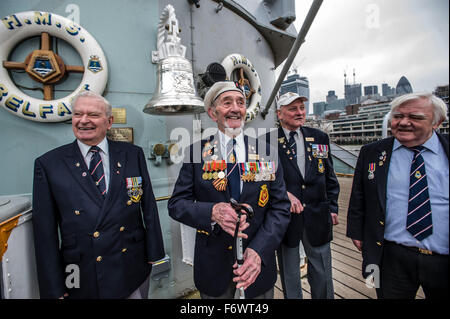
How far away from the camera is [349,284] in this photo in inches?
89.2

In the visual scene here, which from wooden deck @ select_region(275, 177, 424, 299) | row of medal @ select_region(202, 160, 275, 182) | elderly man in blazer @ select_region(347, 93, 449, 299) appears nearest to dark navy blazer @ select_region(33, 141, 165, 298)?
row of medal @ select_region(202, 160, 275, 182)

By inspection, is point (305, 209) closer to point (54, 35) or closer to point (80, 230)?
point (80, 230)

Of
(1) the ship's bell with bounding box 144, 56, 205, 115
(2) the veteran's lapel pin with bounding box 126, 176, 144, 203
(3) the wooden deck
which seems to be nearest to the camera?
(2) the veteran's lapel pin with bounding box 126, 176, 144, 203

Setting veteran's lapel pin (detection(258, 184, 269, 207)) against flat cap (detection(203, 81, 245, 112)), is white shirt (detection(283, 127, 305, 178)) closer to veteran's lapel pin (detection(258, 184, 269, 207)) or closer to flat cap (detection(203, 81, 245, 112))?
veteran's lapel pin (detection(258, 184, 269, 207))

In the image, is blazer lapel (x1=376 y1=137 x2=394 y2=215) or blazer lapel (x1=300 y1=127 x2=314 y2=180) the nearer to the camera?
blazer lapel (x1=376 y1=137 x2=394 y2=215)

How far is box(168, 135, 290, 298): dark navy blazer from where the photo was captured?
3.90ft

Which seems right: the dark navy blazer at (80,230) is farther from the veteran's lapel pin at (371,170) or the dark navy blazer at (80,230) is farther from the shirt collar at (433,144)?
the shirt collar at (433,144)

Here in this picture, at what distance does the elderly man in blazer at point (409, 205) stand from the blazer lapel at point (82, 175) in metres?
1.77

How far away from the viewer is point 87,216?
46.2 inches

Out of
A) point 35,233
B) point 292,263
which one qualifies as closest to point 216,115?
point 35,233

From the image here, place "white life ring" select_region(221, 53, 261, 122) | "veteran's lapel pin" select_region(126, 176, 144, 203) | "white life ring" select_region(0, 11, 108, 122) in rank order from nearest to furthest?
1. "veteran's lapel pin" select_region(126, 176, 144, 203)
2. "white life ring" select_region(0, 11, 108, 122)
3. "white life ring" select_region(221, 53, 261, 122)

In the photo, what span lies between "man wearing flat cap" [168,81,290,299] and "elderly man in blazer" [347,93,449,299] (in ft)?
1.99

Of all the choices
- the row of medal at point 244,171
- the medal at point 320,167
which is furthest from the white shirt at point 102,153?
the medal at point 320,167

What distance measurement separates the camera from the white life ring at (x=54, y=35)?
5.23 ft
